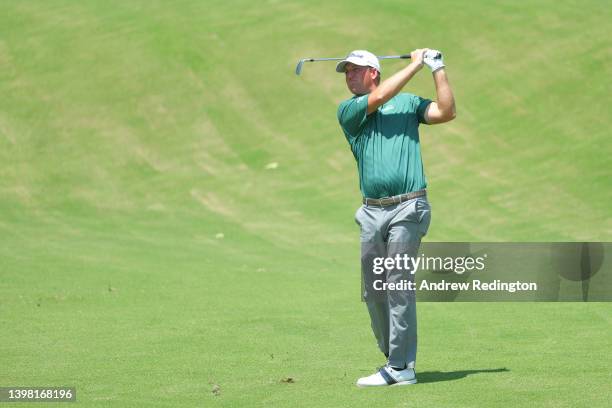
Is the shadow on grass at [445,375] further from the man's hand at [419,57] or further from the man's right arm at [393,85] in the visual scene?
the man's hand at [419,57]

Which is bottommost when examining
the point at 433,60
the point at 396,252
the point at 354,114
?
the point at 396,252

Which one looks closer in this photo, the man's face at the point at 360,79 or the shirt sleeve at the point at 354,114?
the shirt sleeve at the point at 354,114

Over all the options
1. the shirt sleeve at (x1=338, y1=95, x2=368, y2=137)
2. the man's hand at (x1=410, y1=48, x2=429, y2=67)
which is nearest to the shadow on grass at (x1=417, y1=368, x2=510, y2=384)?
the shirt sleeve at (x1=338, y1=95, x2=368, y2=137)

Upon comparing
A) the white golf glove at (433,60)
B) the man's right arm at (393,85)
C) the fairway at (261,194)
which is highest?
the white golf glove at (433,60)

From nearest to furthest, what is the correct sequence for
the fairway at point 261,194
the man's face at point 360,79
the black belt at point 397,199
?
1. the black belt at point 397,199
2. the man's face at point 360,79
3. the fairway at point 261,194

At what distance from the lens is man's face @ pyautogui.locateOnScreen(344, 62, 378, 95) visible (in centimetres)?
853

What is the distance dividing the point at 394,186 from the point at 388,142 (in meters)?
0.32

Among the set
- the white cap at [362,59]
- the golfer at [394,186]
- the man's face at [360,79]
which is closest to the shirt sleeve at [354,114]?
the golfer at [394,186]

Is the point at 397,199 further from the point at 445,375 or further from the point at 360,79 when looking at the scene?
the point at 445,375

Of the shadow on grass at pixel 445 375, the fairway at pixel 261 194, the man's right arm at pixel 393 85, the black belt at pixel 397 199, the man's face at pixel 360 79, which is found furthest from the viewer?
the fairway at pixel 261 194

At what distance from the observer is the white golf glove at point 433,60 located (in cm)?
816

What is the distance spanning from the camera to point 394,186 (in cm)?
823

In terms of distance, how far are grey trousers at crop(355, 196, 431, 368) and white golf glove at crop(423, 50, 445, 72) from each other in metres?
0.94

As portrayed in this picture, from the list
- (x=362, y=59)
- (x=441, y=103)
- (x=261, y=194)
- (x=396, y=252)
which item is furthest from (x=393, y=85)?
(x=261, y=194)
